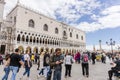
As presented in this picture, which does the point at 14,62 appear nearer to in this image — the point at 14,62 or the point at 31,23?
the point at 14,62

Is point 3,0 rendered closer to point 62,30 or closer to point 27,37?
point 27,37

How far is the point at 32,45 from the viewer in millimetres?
38500

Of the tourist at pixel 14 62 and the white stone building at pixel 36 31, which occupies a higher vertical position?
the white stone building at pixel 36 31

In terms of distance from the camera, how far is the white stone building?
35.6 metres

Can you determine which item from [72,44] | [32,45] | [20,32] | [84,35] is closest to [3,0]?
[20,32]

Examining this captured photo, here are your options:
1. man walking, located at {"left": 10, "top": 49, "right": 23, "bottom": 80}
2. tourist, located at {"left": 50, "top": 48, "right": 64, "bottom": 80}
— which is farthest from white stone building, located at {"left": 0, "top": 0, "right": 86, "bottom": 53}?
tourist, located at {"left": 50, "top": 48, "right": 64, "bottom": 80}

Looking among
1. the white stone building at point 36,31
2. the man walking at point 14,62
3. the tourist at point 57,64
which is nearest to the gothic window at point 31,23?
the white stone building at point 36,31

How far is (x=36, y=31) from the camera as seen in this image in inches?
1588

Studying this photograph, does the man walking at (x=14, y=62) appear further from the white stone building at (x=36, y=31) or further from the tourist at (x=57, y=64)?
the white stone building at (x=36, y=31)

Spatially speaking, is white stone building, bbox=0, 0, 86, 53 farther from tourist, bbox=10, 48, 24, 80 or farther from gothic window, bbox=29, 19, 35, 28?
tourist, bbox=10, 48, 24, 80

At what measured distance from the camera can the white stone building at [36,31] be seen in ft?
117

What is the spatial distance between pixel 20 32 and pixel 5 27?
3759mm

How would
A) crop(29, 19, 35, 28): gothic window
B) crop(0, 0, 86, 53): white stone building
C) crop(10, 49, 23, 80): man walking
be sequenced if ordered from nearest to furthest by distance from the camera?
crop(10, 49, 23, 80): man walking, crop(0, 0, 86, 53): white stone building, crop(29, 19, 35, 28): gothic window

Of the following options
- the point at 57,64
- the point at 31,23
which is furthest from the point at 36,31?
the point at 57,64
